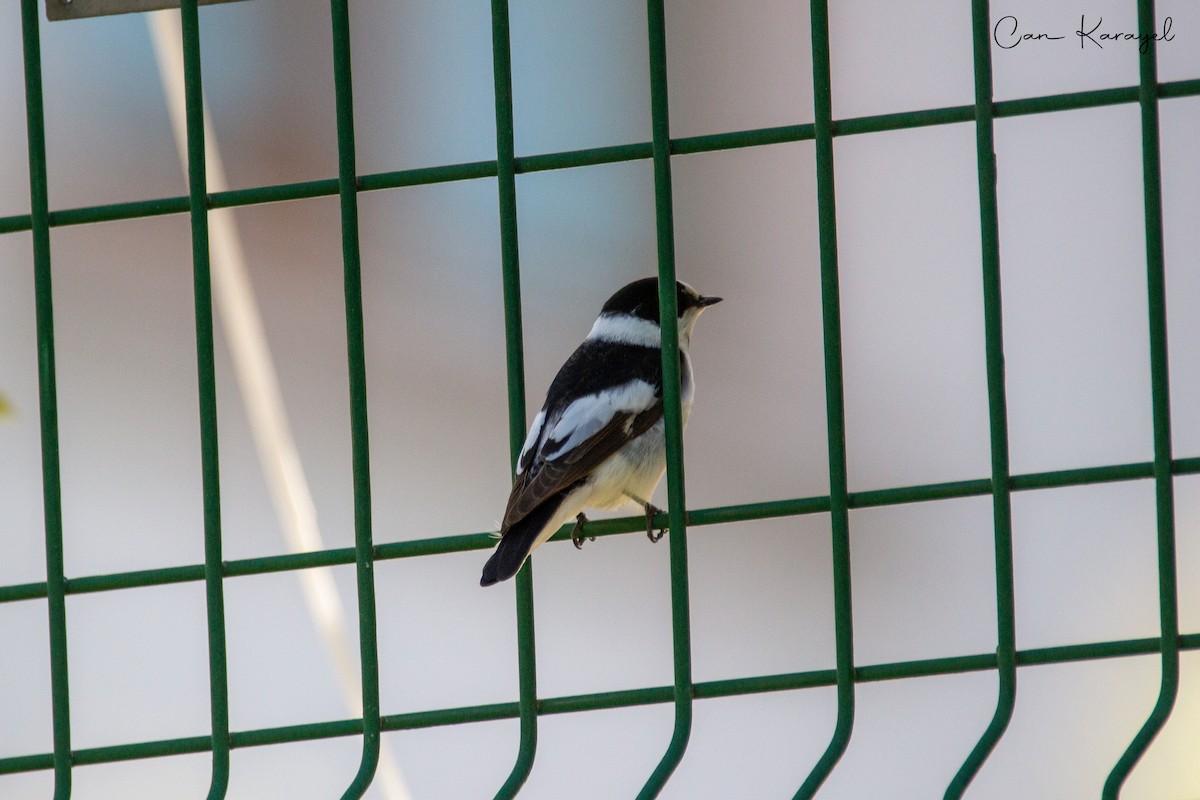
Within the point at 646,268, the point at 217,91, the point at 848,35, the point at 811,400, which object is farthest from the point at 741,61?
the point at 217,91

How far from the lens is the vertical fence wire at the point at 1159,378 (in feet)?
9.94

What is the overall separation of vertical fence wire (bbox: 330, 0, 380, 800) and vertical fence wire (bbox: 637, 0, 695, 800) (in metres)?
0.63

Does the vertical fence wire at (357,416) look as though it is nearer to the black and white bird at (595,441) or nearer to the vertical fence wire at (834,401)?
the black and white bird at (595,441)

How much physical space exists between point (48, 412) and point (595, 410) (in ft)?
4.48

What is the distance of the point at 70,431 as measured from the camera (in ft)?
23.3

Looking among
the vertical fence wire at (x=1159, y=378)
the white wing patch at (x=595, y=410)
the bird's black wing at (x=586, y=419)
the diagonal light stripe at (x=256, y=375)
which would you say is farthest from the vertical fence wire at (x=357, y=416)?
the diagonal light stripe at (x=256, y=375)

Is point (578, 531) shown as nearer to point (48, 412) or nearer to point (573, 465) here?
point (573, 465)

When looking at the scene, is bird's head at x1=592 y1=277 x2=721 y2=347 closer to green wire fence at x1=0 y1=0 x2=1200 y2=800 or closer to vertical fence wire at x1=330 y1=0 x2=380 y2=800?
green wire fence at x1=0 y1=0 x2=1200 y2=800

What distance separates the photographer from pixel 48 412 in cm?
335

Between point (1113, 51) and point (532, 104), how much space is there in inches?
100

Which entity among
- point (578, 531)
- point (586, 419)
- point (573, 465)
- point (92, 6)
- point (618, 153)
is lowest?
point (578, 531)

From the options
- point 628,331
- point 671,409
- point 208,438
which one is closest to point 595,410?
point 628,331

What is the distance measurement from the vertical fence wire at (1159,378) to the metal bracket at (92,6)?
219 centimetres

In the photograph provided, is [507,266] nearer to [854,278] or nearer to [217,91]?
[854,278]
